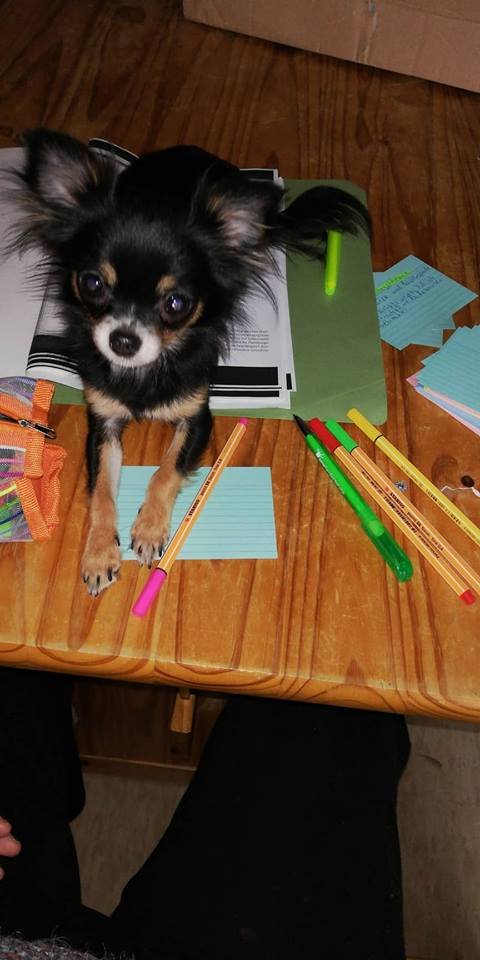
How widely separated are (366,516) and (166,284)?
414mm

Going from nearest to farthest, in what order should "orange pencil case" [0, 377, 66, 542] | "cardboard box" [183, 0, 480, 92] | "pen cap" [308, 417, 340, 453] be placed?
"orange pencil case" [0, 377, 66, 542] < "pen cap" [308, 417, 340, 453] < "cardboard box" [183, 0, 480, 92]

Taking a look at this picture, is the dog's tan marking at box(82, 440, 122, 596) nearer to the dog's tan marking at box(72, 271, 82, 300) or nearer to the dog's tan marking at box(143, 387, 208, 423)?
the dog's tan marking at box(143, 387, 208, 423)

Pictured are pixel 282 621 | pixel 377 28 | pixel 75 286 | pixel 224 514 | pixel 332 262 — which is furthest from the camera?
pixel 377 28

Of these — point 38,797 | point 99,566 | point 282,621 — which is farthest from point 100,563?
point 38,797

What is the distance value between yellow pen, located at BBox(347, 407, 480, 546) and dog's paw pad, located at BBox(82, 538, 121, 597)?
1.29 ft

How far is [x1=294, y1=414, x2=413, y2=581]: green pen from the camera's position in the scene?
0.94 m

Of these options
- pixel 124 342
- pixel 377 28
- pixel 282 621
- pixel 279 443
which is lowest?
pixel 282 621

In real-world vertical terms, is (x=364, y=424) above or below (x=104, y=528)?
above

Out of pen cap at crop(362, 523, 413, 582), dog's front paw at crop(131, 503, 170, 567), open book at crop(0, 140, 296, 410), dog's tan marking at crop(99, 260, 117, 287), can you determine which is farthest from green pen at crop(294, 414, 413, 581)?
dog's tan marking at crop(99, 260, 117, 287)

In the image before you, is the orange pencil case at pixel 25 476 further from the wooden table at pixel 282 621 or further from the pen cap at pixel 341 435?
the pen cap at pixel 341 435

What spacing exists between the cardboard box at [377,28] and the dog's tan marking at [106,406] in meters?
0.99

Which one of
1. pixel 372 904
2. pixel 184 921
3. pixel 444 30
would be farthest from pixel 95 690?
pixel 444 30

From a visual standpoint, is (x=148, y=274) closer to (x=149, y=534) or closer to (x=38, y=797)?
(x=149, y=534)

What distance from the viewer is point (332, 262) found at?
1250 mm
